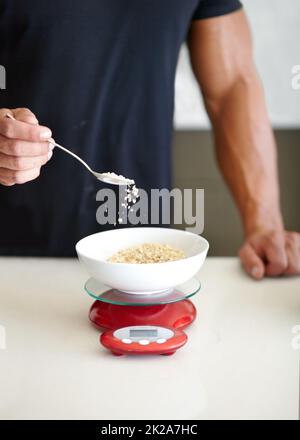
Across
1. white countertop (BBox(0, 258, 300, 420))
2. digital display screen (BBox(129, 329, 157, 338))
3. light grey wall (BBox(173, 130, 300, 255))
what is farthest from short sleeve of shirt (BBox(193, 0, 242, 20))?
light grey wall (BBox(173, 130, 300, 255))

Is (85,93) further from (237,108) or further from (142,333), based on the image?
(142,333)

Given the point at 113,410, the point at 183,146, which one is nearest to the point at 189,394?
the point at 113,410

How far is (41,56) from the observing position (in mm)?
1506

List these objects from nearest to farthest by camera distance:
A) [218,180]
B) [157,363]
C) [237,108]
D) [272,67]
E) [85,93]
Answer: [157,363]
[85,93]
[237,108]
[272,67]
[218,180]

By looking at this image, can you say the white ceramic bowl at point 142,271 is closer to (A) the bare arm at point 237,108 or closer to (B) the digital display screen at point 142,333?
(B) the digital display screen at point 142,333

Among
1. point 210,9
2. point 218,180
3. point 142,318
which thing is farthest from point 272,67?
point 142,318

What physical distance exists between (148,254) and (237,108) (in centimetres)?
79

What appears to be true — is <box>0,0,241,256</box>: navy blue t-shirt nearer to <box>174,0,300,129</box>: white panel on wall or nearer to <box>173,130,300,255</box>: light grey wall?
<box>174,0,300,129</box>: white panel on wall

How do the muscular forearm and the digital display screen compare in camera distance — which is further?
the muscular forearm

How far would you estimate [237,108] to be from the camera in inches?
65.3

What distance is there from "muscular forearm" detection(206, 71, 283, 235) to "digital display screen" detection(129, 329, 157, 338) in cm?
72

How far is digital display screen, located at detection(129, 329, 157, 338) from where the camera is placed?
0.89m

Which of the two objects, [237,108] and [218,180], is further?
[218,180]
